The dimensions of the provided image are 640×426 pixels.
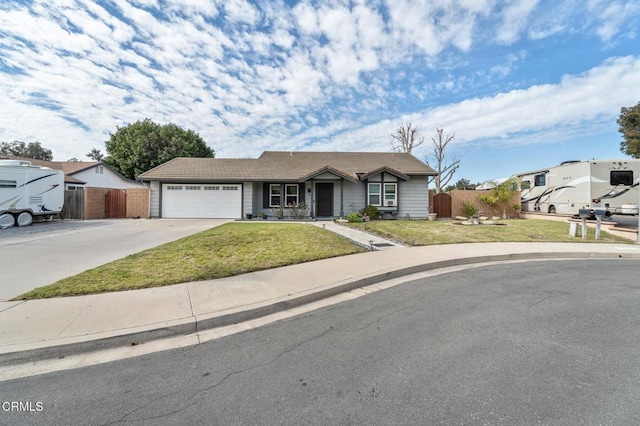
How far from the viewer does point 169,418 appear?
2301 mm

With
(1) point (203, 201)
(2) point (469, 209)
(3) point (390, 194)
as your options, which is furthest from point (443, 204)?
(1) point (203, 201)

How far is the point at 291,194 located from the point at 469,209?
479 inches

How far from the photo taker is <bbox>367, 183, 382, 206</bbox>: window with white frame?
19.1 metres

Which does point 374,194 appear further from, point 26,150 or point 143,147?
point 26,150

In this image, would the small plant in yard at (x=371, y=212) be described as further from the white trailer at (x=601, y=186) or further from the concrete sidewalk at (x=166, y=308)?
the white trailer at (x=601, y=186)

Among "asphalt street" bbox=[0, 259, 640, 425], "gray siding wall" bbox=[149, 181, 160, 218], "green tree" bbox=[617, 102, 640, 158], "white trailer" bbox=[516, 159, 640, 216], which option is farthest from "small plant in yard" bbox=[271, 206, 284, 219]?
"green tree" bbox=[617, 102, 640, 158]

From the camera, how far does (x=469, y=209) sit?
65.1ft

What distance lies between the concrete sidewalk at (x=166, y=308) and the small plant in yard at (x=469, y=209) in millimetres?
14356

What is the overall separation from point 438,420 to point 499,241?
1060 centimetres

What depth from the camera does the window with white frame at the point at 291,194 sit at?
1980cm

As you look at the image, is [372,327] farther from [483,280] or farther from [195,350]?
[483,280]

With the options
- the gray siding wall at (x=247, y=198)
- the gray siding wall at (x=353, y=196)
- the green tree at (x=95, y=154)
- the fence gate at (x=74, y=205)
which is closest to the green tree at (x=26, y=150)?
the green tree at (x=95, y=154)

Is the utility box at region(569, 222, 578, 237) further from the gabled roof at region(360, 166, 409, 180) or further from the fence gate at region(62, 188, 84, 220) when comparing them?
the fence gate at region(62, 188, 84, 220)

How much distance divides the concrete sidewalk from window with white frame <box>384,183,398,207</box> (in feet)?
39.2
